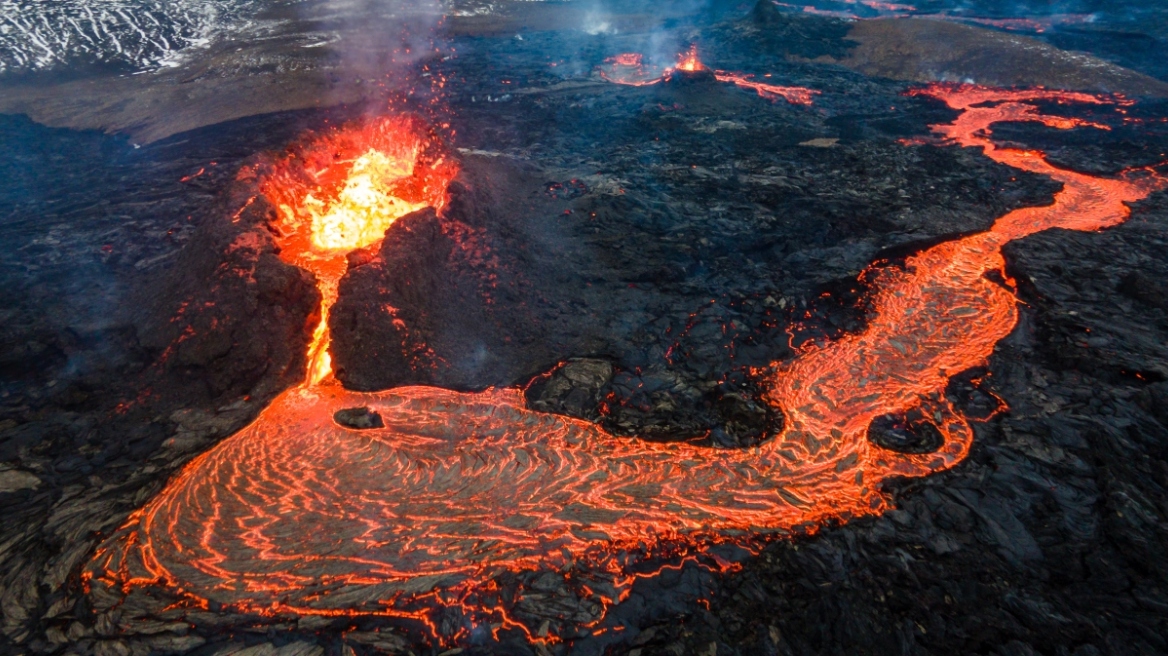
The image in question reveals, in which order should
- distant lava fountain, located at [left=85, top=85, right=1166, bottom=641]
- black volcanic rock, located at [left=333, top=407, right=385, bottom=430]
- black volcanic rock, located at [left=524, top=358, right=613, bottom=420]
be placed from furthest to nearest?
black volcanic rock, located at [left=524, top=358, right=613, bottom=420]
black volcanic rock, located at [left=333, top=407, right=385, bottom=430]
distant lava fountain, located at [left=85, top=85, right=1166, bottom=641]

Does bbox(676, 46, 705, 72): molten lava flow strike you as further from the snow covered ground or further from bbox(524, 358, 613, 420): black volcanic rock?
the snow covered ground

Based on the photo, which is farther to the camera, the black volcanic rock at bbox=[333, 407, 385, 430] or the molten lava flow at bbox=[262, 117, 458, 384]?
the molten lava flow at bbox=[262, 117, 458, 384]

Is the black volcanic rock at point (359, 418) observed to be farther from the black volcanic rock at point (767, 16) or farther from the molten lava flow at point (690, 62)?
the black volcanic rock at point (767, 16)

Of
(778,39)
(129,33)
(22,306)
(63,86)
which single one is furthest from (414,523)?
(129,33)

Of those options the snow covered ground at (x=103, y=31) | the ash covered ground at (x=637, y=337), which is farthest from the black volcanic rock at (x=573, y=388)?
the snow covered ground at (x=103, y=31)

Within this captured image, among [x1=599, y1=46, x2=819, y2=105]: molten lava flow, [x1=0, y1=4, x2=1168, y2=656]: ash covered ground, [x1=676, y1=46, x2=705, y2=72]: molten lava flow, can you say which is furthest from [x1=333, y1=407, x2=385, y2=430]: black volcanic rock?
[x1=676, y1=46, x2=705, y2=72]: molten lava flow

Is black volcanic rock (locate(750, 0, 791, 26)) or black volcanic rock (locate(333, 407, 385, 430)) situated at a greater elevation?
black volcanic rock (locate(750, 0, 791, 26))

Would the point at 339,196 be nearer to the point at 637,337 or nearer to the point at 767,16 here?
the point at 637,337
